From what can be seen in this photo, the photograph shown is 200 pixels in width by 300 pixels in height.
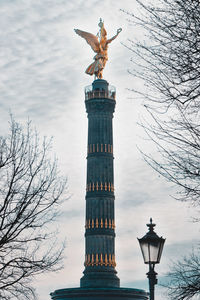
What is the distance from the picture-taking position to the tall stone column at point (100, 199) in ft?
180

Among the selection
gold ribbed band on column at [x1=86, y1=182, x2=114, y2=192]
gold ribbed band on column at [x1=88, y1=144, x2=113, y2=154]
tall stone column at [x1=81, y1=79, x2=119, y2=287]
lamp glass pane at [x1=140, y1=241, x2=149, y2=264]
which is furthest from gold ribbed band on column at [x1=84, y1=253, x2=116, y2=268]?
lamp glass pane at [x1=140, y1=241, x2=149, y2=264]

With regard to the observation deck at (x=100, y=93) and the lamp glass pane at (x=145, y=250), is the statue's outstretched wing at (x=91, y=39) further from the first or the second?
the lamp glass pane at (x=145, y=250)

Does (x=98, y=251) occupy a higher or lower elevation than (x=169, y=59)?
higher

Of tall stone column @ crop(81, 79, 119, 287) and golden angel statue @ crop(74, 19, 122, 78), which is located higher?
golden angel statue @ crop(74, 19, 122, 78)

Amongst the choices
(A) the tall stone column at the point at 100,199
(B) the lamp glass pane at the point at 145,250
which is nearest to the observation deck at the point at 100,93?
(A) the tall stone column at the point at 100,199

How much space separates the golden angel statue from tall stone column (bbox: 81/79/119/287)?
3.51m

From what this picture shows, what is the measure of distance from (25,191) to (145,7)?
829 centimetres

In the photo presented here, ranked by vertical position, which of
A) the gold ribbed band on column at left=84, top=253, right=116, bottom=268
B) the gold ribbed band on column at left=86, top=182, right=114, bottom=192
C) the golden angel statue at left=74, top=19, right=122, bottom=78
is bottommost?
the gold ribbed band on column at left=84, top=253, right=116, bottom=268

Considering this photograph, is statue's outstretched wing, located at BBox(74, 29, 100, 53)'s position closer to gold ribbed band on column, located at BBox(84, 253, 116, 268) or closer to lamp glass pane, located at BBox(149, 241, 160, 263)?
gold ribbed band on column, located at BBox(84, 253, 116, 268)

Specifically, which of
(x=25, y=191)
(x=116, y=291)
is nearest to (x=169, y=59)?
(x=25, y=191)

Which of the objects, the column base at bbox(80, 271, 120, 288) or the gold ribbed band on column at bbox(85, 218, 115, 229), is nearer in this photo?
the column base at bbox(80, 271, 120, 288)

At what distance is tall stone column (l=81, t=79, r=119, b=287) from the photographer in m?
54.8

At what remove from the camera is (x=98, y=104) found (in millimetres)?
59312

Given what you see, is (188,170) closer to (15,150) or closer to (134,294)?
(15,150)
